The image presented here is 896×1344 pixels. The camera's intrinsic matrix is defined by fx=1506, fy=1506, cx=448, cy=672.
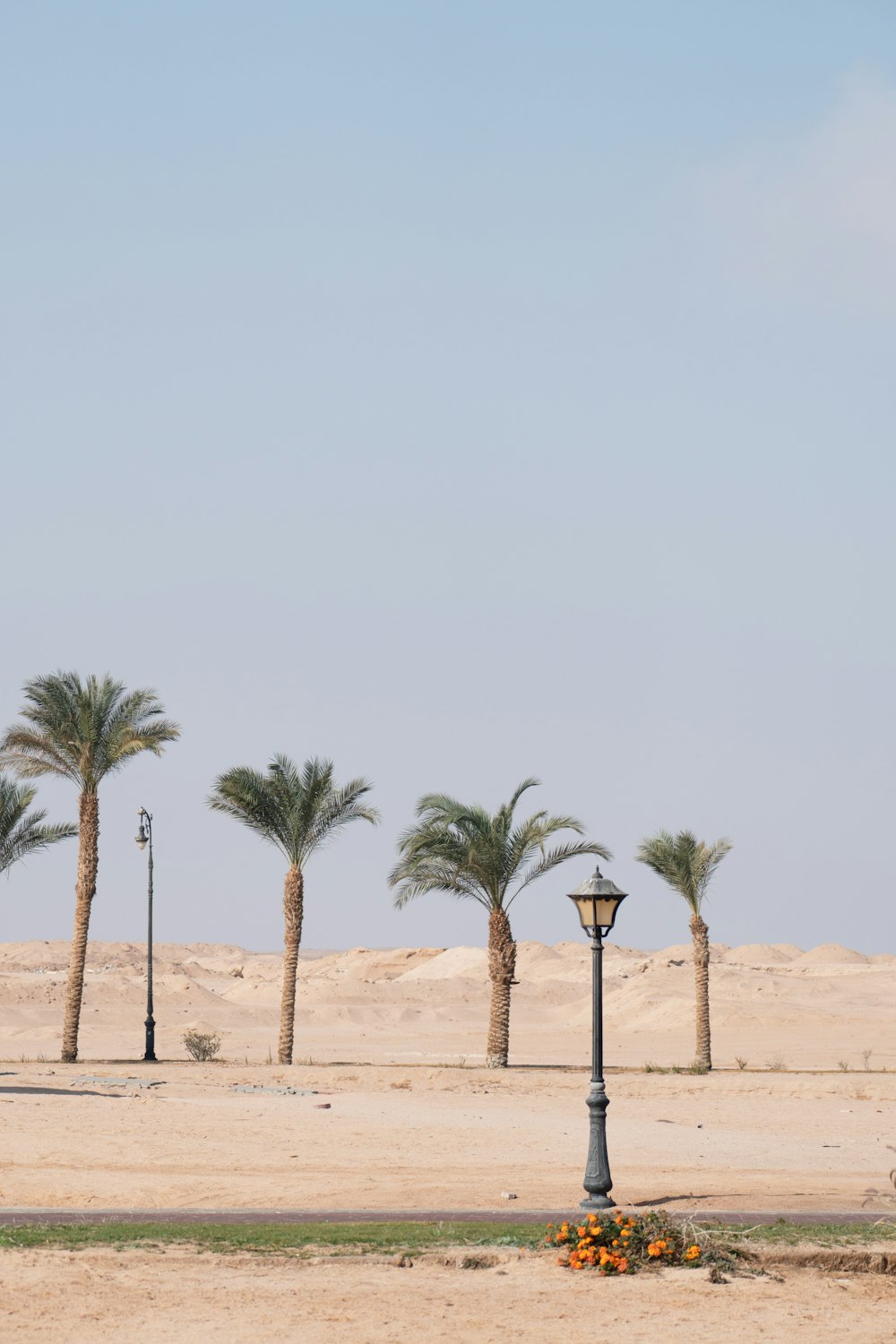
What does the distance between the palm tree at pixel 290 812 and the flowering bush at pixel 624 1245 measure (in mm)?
24609

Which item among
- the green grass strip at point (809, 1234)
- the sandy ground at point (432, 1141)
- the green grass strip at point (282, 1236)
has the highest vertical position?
the sandy ground at point (432, 1141)

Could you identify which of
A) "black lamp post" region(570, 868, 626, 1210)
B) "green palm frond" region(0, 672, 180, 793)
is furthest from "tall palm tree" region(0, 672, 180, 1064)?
"black lamp post" region(570, 868, 626, 1210)

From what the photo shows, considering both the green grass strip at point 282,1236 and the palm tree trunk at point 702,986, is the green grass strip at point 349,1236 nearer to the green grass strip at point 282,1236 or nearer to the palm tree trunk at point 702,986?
the green grass strip at point 282,1236

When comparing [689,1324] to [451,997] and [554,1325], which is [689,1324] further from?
[451,997]

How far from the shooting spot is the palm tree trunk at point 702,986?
35.3 meters

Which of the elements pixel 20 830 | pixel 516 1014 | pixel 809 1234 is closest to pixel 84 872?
pixel 20 830

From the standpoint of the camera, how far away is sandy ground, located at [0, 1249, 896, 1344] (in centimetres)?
939

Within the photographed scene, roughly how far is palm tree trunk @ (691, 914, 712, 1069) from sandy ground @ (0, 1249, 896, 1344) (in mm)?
24500

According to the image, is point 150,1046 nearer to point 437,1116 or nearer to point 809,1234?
point 437,1116

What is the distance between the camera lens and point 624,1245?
1141 centimetres

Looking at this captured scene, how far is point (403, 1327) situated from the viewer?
946 cm

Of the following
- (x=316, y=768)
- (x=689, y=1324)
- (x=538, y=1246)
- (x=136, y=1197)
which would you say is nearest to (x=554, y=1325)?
(x=689, y=1324)

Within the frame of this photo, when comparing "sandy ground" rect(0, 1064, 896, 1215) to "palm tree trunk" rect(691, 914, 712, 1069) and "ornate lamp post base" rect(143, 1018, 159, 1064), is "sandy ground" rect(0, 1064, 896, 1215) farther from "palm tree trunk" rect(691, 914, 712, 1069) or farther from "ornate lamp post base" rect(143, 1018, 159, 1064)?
"ornate lamp post base" rect(143, 1018, 159, 1064)

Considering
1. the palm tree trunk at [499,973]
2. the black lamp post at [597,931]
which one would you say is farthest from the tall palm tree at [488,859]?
the black lamp post at [597,931]
